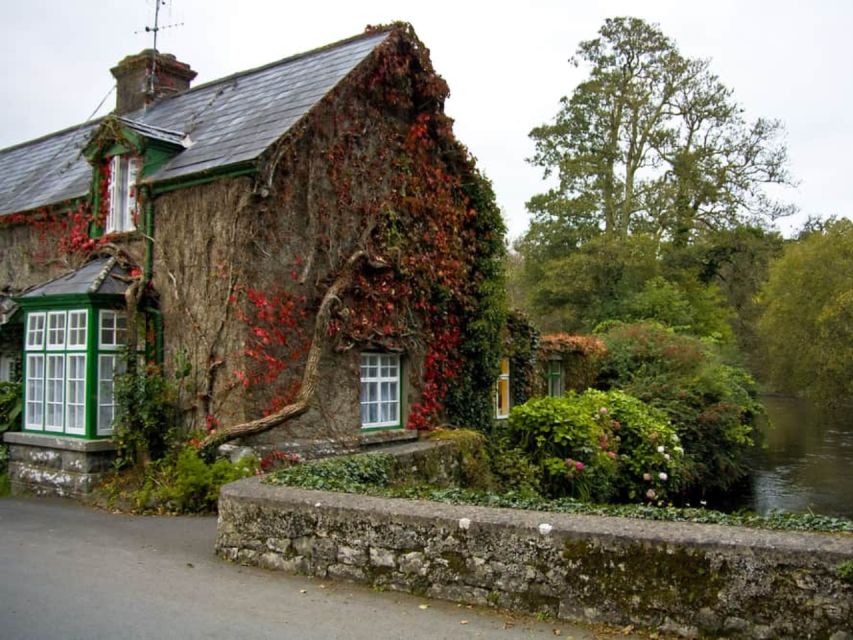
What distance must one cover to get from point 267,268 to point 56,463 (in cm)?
432

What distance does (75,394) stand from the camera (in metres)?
11.4

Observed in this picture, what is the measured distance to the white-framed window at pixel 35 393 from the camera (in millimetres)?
11922

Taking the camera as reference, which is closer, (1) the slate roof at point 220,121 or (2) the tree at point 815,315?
(1) the slate roof at point 220,121

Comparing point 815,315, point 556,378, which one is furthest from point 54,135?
point 815,315

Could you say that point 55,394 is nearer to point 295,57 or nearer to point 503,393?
point 295,57

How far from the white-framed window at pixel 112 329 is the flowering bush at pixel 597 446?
7.50 metres

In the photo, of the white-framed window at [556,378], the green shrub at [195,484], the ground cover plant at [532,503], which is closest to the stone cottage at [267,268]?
the green shrub at [195,484]

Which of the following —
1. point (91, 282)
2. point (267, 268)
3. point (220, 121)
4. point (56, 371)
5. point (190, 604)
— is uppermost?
point (220, 121)

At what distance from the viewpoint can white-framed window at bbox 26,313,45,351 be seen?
472 inches

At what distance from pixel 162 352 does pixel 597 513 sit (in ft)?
24.8

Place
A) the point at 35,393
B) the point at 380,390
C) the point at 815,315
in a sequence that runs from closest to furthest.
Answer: the point at 35,393
the point at 380,390
the point at 815,315

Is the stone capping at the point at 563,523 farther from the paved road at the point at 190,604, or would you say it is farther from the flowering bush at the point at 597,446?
the flowering bush at the point at 597,446

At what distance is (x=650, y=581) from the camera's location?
5395mm

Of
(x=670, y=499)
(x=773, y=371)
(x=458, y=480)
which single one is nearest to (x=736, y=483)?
(x=670, y=499)
